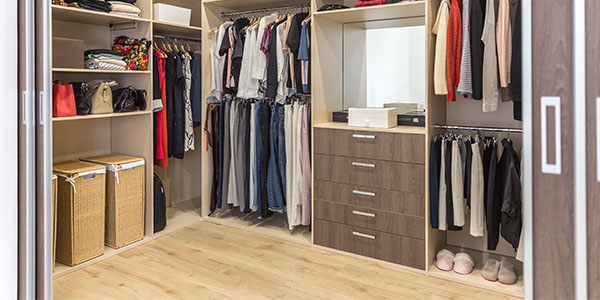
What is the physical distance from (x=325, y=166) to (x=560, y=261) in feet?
6.85

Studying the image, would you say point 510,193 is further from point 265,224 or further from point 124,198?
point 124,198

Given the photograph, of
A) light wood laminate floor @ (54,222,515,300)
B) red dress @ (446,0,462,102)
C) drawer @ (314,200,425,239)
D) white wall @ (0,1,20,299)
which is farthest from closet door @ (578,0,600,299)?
white wall @ (0,1,20,299)

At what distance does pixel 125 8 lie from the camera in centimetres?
330

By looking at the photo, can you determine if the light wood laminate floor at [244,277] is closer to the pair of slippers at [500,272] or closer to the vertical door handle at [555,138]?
the pair of slippers at [500,272]

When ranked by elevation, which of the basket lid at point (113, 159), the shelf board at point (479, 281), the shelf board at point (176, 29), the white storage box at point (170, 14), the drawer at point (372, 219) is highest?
the white storage box at point (170, 14)

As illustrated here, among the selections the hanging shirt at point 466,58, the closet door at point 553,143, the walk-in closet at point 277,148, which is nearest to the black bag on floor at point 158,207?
the walk-in closet at point 277,148

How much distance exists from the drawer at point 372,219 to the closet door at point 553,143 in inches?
64.2

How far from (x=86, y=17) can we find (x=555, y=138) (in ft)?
9.87

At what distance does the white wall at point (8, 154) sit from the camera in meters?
2.11

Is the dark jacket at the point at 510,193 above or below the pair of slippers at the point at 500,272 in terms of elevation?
above

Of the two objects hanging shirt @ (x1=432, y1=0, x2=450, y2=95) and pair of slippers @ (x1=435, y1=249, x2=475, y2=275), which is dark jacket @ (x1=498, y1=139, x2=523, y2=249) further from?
hanging shirt @ (x1=432, y1=0, x2=450, y2=95)

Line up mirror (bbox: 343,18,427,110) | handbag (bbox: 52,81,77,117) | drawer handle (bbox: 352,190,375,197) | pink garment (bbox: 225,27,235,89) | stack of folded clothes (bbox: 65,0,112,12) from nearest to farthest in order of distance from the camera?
handbag (bbox: 52,81,77,117)
stack of folded clothes (bbox: 65,0,112,12)
drawer handle (bbox: 352,190,375,197)
mirror (bbox: 343,18,427,110)
pink garment (bbox: 225,27,235,89)

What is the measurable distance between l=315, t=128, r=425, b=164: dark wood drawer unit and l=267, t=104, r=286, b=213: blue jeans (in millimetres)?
362

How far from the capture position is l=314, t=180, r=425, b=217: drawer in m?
3.02
